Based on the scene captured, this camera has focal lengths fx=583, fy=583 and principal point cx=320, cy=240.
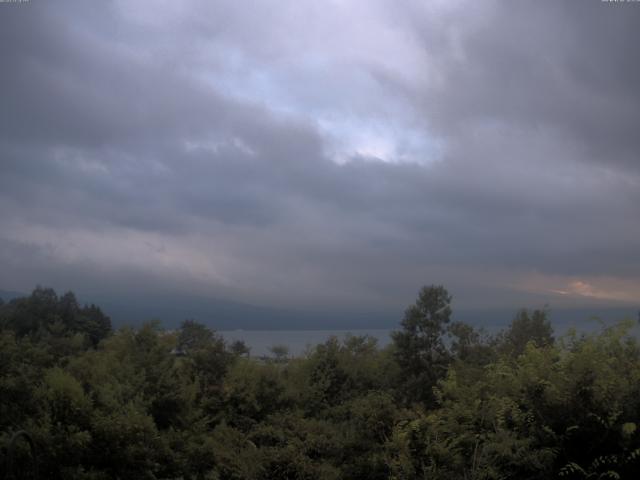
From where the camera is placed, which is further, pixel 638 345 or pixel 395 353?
pixel 395 353

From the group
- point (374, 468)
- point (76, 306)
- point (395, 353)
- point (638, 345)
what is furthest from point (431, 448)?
point (76, 306)

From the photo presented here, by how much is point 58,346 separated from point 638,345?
13.7 m

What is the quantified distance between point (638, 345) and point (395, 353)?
1057 centimetres

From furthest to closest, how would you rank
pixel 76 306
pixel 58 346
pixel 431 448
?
1. pixel 76 306
2. pixel 58 346
3. pixel 431 448

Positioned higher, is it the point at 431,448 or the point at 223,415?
the point at 431,448

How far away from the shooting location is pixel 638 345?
30.6ft

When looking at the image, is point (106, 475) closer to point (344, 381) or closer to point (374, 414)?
point (374, 414)

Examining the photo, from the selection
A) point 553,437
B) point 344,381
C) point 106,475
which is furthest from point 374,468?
point 344,381

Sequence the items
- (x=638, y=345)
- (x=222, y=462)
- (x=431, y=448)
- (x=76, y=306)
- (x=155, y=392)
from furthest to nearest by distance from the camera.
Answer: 1. (x=76, y=306)
2. (x=155, y=392)
3. (x=222, y=462)
4. (x=638, y=345)
5. (x=431, y=448)

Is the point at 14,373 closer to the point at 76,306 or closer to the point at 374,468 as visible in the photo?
the point at 374,468

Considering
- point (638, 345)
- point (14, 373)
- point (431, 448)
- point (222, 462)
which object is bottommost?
point (222, 462)

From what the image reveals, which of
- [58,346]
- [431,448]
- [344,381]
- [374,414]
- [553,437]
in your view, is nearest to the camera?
[553,437]

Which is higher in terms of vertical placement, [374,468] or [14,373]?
[14,373]

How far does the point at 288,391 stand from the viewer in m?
17.8
